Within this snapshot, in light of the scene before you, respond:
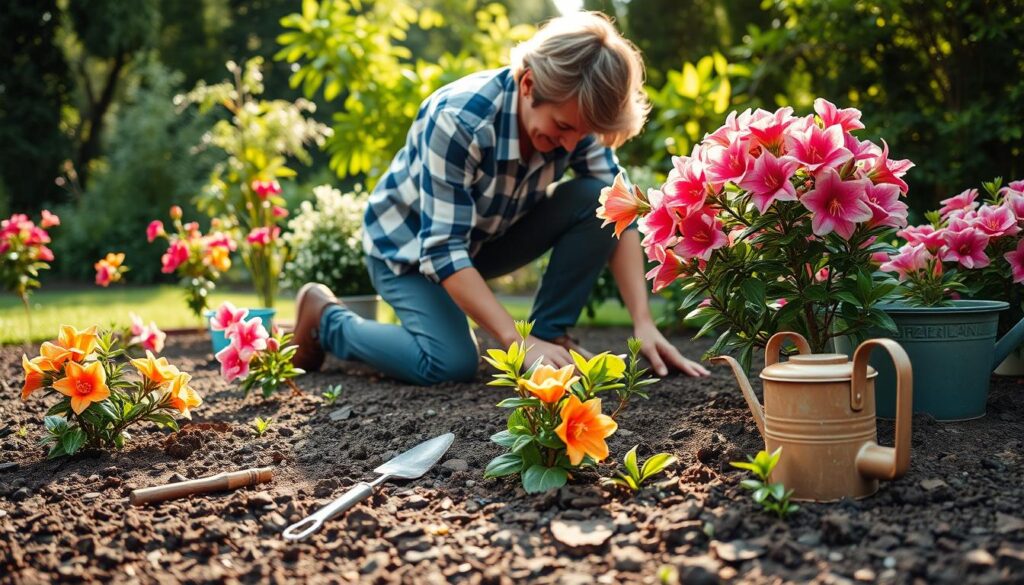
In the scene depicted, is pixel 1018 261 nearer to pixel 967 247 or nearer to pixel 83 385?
pixel 967 247

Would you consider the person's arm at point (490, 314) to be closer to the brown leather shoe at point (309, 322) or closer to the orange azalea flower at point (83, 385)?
the brown leather shoe at point (309, 322)

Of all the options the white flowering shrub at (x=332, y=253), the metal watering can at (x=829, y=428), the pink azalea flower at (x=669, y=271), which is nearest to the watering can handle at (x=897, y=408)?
the metal watering can at (x=829, y=428)

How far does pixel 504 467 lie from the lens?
1660 mm

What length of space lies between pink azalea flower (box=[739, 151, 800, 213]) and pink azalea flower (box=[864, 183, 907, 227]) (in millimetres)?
176

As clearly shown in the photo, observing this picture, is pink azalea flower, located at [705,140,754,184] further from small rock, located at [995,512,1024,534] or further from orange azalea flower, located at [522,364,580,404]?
small rock, located at [995,512,1024,534]

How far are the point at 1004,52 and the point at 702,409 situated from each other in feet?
7.58

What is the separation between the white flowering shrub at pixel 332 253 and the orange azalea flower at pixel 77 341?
2.02 metres

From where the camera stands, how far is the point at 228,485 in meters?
1.70

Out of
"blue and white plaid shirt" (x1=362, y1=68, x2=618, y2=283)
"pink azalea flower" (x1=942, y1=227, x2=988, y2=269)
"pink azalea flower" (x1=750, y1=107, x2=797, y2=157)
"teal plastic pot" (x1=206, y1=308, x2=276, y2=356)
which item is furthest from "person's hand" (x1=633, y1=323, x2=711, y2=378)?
"teal plastic pot" (x1=206, y1=308, x2=276, y2=356)

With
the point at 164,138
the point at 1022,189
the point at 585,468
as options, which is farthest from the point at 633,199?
the point at 164,138

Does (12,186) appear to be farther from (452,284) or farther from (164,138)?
(452,284)

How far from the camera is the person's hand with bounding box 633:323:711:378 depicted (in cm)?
260

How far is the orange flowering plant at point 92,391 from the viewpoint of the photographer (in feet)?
6.18

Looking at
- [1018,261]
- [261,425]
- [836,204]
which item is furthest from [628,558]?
[1018,261]
